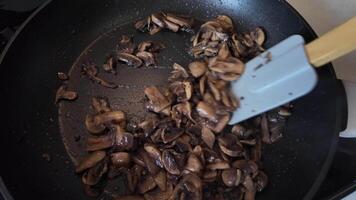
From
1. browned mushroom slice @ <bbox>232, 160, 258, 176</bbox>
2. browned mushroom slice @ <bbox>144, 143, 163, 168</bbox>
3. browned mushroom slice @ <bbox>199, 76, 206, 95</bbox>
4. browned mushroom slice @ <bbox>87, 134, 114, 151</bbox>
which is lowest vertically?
browned mushroom slice @ <bbox>232, 160, 258, 176</bbox>

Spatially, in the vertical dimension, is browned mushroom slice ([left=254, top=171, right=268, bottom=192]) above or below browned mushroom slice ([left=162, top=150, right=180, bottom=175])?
below

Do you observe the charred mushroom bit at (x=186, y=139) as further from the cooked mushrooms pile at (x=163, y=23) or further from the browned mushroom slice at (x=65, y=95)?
the cooked mushrooms pile at (x=163, y=23)

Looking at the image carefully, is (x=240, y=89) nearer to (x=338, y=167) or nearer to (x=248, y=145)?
(x=248, y=145)

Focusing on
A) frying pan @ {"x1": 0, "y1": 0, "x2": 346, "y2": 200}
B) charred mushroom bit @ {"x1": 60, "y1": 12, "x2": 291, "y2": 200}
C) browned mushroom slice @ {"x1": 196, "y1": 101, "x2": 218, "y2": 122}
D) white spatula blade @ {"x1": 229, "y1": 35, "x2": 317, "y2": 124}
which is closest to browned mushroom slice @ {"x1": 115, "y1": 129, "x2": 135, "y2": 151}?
charred mushroom bit @ {"x1": 60, "y1": 12, "x2": 291, "y2": 200}

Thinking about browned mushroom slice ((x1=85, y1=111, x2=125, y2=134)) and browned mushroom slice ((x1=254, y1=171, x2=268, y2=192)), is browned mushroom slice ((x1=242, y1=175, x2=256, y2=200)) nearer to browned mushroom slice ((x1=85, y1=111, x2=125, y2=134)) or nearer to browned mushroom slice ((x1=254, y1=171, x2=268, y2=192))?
browned mushroom slice ((x1=254, y1=171, x2=268, y2=192))

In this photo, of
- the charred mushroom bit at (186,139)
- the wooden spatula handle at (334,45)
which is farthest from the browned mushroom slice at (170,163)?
the wooden spatula handle at (334,45)

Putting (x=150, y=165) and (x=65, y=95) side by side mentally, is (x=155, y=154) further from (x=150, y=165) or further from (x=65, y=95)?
(x=65, y=95)

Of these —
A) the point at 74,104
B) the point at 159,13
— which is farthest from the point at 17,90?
the point at 159,13
